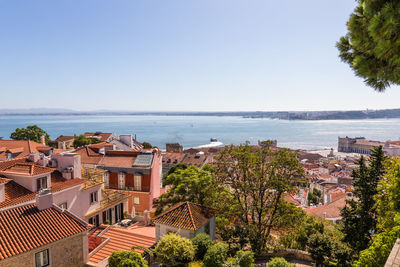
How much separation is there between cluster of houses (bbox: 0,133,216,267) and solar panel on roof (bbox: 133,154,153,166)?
0.11 meters

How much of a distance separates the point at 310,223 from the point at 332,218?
64.4 feet

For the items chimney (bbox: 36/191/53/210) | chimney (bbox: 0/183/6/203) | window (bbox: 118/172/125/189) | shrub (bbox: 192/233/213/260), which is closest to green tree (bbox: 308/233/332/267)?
shrub (bbox: 192/233/213/260)

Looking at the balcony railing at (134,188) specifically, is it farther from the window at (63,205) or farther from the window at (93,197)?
the window at (63,205)

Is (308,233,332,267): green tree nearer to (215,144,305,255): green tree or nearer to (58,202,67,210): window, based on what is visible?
(215,144,305,255): green tree

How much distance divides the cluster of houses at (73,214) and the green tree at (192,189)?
7.60ft

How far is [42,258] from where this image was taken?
1048cm

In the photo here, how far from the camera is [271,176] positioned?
54.7ft

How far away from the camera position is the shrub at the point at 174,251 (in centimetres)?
1048

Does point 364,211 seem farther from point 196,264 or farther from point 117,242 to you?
point 117,242

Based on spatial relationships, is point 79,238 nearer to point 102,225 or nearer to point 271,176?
point 102,225

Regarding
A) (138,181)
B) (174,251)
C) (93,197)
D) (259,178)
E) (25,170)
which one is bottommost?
(138,181)

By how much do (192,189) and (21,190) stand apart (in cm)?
1057

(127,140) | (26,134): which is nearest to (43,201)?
(127,140)

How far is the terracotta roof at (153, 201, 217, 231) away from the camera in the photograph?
1283cm
